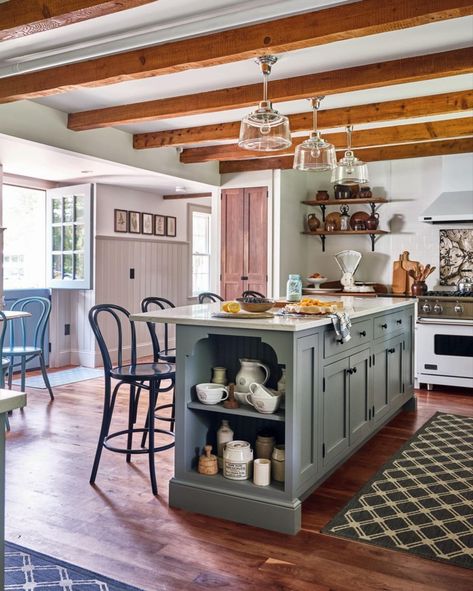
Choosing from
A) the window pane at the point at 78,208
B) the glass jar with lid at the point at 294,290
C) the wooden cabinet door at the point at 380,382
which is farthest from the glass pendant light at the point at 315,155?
the window pane at the point at 78,208

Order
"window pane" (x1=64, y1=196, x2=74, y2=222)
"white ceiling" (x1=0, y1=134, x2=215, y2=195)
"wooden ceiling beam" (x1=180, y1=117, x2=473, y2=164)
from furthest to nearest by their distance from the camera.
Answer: "window pane" (x1=64, y1=196, x2=74, y2=222), "wooden ceiling beam" (x1=180, y1=117, x2=473, y2=164), "white ceiling" (x1=0, y1=134, x2=215, y2=195)

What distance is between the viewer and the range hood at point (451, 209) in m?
5.94

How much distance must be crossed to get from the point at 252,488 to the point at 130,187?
5277mm

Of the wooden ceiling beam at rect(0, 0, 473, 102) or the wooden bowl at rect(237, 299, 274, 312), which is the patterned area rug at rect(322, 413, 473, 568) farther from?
the wooden ceiling beam at rect(0, 0, 473, 102)

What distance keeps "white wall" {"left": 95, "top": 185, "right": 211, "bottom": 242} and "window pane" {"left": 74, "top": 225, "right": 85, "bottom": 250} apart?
0.96 feet

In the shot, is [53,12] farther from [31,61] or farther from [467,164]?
[467,164]

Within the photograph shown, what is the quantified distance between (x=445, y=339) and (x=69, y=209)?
4382 mm

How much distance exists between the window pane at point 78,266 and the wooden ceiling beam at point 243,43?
270cm

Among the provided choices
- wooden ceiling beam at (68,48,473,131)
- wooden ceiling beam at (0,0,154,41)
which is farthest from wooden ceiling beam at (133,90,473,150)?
wooden ceiling beam at (0,0,154,41)

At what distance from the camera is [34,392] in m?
5.48

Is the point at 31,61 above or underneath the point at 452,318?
above

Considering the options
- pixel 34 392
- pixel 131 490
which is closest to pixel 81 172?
pixel 34 392

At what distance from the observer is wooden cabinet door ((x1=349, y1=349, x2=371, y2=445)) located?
337 centimetres

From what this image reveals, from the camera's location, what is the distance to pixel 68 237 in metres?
6.65
